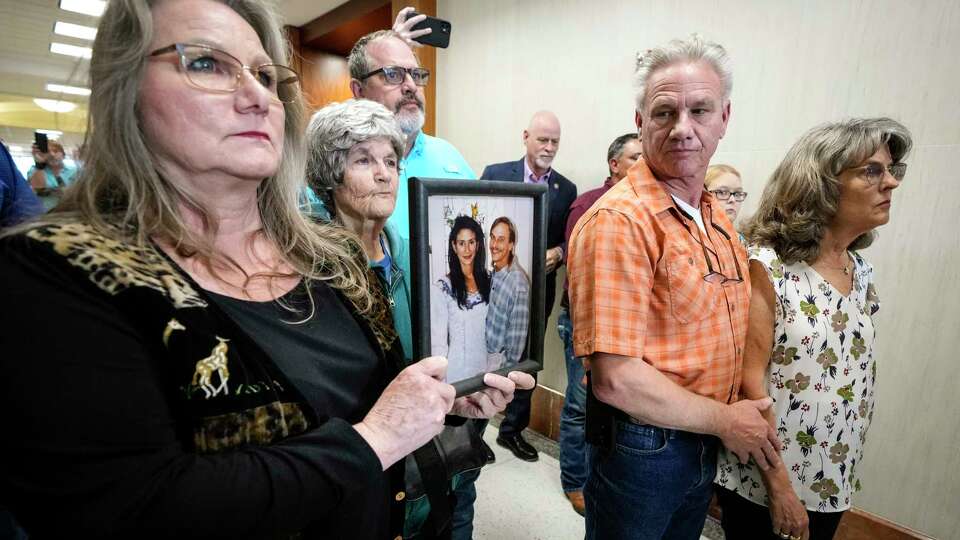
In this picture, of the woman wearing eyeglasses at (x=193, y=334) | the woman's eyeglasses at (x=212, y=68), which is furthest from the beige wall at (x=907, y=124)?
the woman's eyeglasses at (x=212, y=68)

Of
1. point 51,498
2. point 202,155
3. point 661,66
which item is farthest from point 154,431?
point 661,66

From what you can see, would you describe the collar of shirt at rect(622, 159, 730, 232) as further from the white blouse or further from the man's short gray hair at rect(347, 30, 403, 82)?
the man's short gray hair at rect(347, 30, 403, 82)

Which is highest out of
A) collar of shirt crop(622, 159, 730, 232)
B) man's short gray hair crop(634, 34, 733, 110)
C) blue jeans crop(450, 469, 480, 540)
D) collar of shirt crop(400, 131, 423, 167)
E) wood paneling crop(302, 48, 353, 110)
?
wood paneling crop(302, 48, 353, 110)

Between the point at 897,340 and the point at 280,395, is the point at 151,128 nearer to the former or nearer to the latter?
the point at 280,395

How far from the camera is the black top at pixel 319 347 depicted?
691 millimetres

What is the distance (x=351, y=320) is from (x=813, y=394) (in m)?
1.22

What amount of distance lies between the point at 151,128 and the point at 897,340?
2725 mm

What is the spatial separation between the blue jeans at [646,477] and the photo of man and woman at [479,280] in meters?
0.44

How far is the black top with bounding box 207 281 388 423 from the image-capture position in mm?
691

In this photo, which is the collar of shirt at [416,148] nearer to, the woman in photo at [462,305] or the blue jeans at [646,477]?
the woman in photo at [462,305]

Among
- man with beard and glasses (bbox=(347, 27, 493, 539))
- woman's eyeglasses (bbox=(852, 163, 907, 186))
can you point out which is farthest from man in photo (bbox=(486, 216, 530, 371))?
woman's eyeglasses (bbox=(852, 163, 907, 186))

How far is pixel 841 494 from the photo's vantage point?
4.06 feet

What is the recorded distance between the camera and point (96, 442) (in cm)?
48

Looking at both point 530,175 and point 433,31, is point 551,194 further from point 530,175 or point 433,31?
point 433,31
